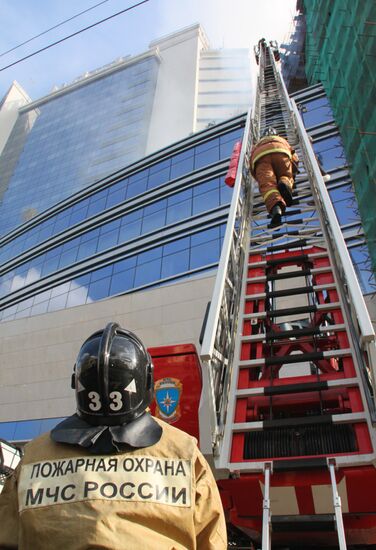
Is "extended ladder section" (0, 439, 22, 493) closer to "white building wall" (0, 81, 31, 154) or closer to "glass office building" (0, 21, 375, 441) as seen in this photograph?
"glass office building" (0, 21, 375, 441)

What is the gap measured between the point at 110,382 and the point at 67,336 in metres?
12.4

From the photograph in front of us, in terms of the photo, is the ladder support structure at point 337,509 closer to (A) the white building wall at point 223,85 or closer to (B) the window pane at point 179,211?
(B) the window pane at point 179,211

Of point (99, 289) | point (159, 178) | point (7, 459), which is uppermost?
point (159, 178)

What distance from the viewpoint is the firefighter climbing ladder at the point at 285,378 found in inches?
115

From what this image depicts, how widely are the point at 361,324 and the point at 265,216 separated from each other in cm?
403

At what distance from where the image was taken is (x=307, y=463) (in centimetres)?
279

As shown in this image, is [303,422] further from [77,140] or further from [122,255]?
[77,140]

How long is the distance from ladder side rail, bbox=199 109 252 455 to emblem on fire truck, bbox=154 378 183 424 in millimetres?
735

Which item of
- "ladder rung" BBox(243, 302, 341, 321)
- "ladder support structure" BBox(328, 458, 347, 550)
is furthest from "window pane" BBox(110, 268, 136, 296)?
"ladder support structure" BBox(328, 458, 347, 550)

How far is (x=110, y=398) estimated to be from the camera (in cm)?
153

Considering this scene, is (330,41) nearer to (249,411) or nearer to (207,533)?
(249,411)

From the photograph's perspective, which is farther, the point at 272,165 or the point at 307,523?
the point at 272,165

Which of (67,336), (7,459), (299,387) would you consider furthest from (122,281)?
(299,387)

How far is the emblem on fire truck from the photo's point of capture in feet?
14.0
